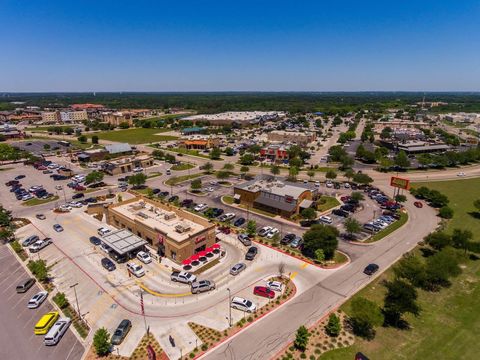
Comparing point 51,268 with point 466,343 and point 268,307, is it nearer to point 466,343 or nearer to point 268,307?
point 268,307

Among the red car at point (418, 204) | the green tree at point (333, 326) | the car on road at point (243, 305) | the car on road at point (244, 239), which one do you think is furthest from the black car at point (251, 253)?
the red car at point (418, 204)

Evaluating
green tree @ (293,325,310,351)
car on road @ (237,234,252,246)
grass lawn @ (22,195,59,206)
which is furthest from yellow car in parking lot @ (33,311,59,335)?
grass lawn @ (22,195,59,206)

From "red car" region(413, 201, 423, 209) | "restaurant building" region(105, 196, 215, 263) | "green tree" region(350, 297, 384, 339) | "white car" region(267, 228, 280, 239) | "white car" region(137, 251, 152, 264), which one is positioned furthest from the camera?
"red car" region(413, 201, 423, 209)

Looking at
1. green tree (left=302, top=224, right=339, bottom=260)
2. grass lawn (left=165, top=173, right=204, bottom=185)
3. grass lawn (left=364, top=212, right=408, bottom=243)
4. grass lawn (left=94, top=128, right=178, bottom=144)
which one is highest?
green tree (left=302, top=224, right=339, bottom=260)

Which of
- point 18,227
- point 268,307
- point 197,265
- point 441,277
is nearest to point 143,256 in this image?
point 197,265

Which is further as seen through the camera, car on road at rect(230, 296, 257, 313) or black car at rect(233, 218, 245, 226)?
black car at rect(233, 218, 245, 226)

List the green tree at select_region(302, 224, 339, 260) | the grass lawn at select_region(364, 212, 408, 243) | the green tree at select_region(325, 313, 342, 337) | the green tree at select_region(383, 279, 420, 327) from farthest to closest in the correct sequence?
1. the grass lawn at select_region(364, 212, 408, 243)
2. the green tree at select_region(302, 224, 339, 260)
3. the green tree at select_region(383, 279, 420, 327)
4. the green tree at select_region(325, 313, 342, 337)

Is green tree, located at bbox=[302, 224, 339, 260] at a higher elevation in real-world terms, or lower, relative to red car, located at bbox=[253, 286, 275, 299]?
higher

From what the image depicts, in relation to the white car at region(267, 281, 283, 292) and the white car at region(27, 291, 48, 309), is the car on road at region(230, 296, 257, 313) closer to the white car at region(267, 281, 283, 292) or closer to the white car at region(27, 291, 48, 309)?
the white car at region(267, 281, 283, 292)
